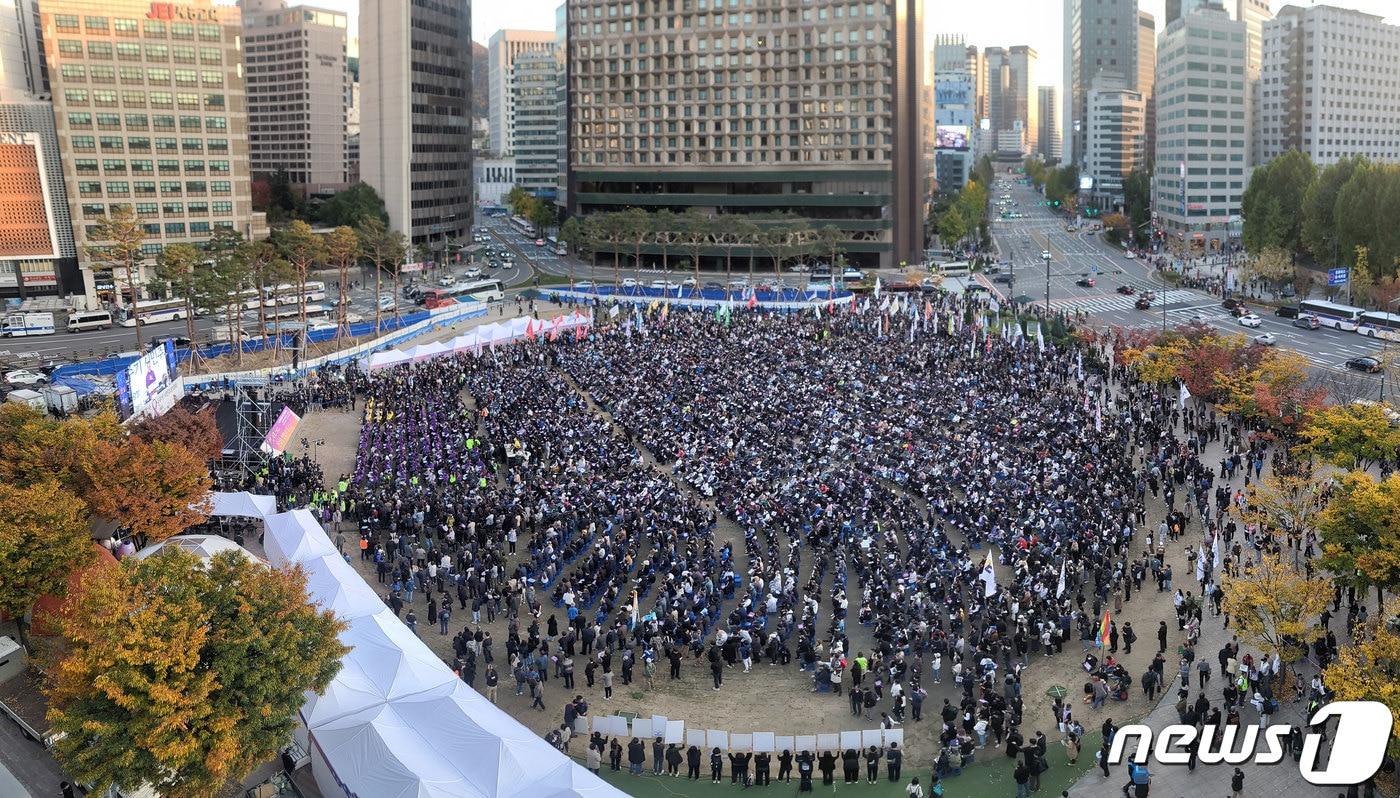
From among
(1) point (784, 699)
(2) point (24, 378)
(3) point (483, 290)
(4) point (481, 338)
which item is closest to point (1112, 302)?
(3) point (483, 290)

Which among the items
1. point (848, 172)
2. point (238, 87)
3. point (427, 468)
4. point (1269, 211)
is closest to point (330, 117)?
point (238, 87)

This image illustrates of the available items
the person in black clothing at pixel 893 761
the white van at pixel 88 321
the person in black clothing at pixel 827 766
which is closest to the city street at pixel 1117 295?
the person in black clothing at pixel 893 761

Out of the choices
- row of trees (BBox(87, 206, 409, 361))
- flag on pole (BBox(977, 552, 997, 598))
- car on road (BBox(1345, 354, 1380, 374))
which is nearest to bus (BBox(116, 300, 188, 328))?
row of trees (BBox(87, 206, 409, 361))

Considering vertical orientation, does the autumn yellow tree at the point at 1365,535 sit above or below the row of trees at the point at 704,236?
below

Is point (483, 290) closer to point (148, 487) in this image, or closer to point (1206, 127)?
point (148, 487)

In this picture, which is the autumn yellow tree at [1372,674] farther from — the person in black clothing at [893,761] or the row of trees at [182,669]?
the row of trees at [182,669]
